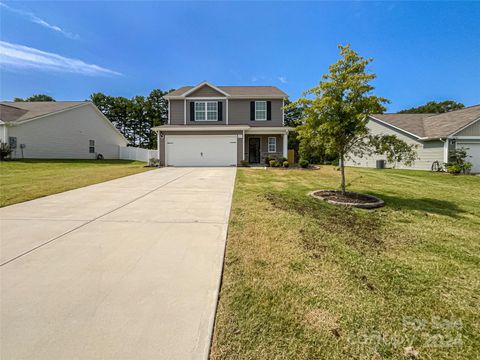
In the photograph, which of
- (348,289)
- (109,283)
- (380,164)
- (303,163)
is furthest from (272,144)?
(109,283)

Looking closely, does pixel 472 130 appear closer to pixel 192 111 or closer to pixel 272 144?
pixel 272 144

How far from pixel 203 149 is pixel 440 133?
1698cm

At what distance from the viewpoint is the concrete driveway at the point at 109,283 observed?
179 centimetres

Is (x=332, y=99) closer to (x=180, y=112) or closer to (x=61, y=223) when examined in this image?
(x=61, y=223)

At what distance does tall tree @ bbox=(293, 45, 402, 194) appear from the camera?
5.78m

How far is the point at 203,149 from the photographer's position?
1678cm

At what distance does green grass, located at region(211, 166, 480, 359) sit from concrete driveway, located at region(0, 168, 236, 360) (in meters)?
0.32

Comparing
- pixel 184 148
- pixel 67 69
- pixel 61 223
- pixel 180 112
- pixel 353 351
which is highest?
pixel 67 69

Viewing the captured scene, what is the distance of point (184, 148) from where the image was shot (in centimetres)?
1683

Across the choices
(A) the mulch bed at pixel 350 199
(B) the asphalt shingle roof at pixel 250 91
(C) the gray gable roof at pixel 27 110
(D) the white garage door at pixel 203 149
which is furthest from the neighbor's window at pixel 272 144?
(C) the gray gable roof at pixel 27 110

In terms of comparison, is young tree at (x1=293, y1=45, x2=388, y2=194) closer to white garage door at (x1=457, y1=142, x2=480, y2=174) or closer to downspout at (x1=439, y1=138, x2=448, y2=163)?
downspout at (x1=439, y1=138, x2=448, y2=163)

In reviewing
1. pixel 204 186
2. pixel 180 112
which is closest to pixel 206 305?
pixel 204 186

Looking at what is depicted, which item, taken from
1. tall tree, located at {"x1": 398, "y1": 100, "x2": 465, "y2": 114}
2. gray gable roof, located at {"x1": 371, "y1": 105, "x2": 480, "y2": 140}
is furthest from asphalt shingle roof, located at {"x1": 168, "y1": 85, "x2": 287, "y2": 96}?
tall tree, located at {"x1": 398, "y1": 100, "x2": 465, "y2": 114}

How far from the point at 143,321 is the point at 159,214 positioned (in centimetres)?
324
